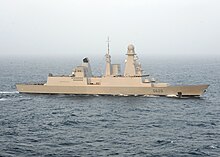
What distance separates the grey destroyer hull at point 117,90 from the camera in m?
45.5

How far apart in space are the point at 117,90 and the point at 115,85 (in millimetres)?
698

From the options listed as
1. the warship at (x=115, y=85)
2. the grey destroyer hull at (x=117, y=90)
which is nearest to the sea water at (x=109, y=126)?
the grey destroyer hull at (x=117, y=90)

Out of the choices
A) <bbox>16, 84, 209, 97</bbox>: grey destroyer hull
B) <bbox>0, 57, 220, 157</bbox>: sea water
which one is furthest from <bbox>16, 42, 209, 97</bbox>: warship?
<bbox>0, 57, 220, 157</bbox>: sea water

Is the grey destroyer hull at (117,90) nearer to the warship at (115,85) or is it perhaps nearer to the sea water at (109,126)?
the warship at (115,85)

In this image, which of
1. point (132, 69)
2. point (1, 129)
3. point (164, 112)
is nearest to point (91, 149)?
point (1, 129)

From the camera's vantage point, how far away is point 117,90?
4716 cm

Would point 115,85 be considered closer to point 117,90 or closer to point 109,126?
point 117,90

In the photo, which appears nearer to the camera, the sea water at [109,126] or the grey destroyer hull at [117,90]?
the sea water at [109,126]

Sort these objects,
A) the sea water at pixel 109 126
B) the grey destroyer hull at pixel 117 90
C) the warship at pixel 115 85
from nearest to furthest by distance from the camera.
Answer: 1. the sea water at pixel 109 126
2. the grey destroyer hull at pixel 117 90
3. the warship at pixel 115 85

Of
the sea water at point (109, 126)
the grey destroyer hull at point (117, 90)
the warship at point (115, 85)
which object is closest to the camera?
the sea water at point (109, 126)

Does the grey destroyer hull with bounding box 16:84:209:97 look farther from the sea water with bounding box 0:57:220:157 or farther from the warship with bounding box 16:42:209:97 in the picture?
the sea water with bounding box 0:57:220:157

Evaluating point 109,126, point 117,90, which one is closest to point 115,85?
point 117,90

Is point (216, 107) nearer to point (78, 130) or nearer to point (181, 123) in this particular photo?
point (181, 123)

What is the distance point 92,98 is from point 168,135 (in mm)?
20174
